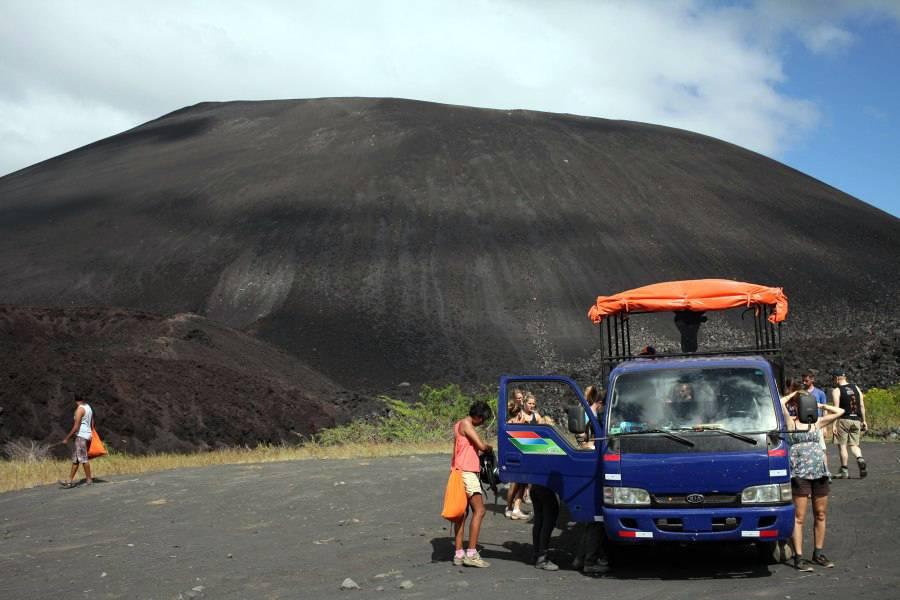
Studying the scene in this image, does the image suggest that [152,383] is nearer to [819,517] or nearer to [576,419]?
[576,419]

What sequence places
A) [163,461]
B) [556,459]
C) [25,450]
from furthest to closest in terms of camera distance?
[25,450]
[163,461]
[556,459]

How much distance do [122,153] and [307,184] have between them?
100 feet

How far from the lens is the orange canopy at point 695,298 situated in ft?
48.9

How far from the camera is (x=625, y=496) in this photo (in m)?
10.4

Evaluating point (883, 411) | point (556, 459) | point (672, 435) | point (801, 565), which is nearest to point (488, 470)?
point (556, 459)

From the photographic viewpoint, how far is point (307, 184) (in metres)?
87.4

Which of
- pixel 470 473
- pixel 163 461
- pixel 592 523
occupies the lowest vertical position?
pixel 592 523

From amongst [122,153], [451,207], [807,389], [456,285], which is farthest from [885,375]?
[122,153]

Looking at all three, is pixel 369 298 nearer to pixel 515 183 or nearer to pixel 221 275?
pixel 221 275

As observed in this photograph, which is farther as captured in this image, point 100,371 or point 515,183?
point 515,183

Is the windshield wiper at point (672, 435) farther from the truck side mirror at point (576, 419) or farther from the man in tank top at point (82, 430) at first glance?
the man in tank top at point (82, 430)

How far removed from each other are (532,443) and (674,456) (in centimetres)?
166

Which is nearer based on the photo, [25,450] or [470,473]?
[470,473]

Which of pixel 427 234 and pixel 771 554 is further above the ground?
pixel 427 234
